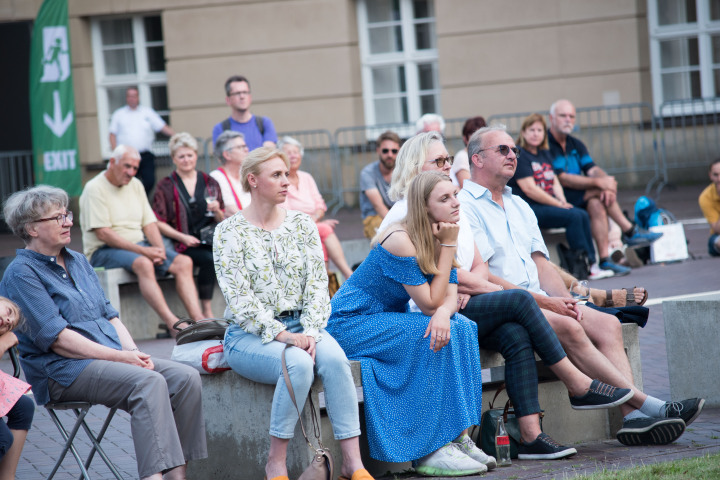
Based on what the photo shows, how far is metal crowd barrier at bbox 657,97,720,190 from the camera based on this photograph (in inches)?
591

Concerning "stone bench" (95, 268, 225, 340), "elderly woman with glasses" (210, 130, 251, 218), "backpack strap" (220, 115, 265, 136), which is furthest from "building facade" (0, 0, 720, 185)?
"stone bench" (95, 268, 225, 340)

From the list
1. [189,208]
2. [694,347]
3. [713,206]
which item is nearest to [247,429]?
[694,347]

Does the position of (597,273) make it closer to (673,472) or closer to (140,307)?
(140,307)

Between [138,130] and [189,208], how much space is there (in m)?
7.10

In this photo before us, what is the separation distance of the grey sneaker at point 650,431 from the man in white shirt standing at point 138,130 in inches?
453

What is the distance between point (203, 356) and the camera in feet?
16.6

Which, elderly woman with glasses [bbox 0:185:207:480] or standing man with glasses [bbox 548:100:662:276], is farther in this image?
standing man with glasses [bbox 548:100:662:276]

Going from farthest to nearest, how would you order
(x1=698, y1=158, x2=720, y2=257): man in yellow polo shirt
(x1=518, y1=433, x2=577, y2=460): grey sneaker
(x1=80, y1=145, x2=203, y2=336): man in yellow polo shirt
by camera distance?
1. (x1=698, y1=158, x2=720, y2=257): man in yellow polo shirt
2. (x1=80, y1=145, x2=203, y2=336): man in yellow polo shirt
3. (x1=518, y1=433, x2=577, y2=460): grey sneaker

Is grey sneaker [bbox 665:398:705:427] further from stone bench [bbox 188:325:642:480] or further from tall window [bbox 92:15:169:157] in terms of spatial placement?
tall window [bbox 92:15:169:157]

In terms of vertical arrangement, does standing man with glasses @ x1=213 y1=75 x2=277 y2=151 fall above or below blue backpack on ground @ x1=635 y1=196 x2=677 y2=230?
above

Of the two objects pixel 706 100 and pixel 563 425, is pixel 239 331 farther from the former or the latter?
pixel 706 100

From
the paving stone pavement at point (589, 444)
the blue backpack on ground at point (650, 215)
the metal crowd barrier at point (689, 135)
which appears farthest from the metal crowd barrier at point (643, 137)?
the paving stone pavement at point (589, 444)

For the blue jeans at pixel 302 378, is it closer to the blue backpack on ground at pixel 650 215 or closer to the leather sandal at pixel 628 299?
the leather sandal at pixel 628 299

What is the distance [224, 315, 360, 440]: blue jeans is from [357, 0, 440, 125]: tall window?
40.2 feet
